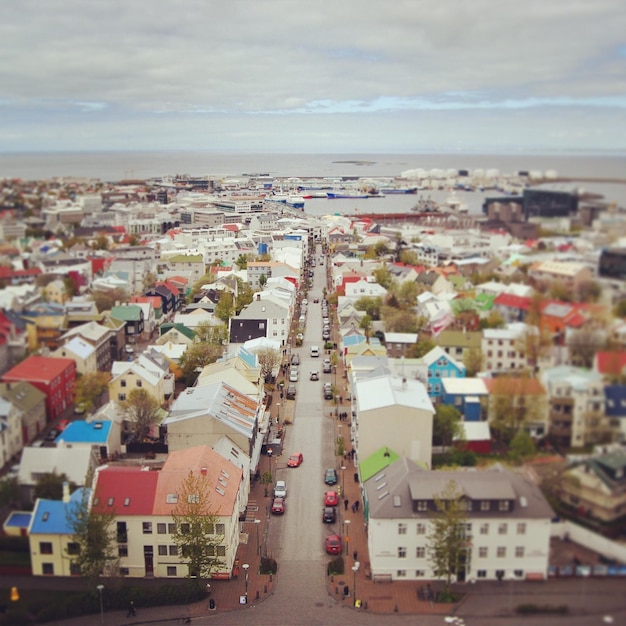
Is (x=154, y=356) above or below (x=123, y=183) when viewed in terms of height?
below

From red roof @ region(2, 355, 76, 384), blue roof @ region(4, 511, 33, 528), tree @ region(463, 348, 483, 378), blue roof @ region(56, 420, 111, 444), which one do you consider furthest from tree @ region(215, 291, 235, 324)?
tree @ region(463, 348, 483, 378)

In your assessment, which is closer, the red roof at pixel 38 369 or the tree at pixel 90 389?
the red roof at pixel 38 369

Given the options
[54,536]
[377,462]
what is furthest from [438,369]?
[54,536]

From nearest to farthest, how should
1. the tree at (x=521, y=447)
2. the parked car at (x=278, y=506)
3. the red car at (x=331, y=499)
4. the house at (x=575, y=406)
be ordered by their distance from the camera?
the house at (x=575, y=406) < the tree at (x=521, y=447) < the parked car at (x=278, y=506) < the red car at (x=331, y=499)

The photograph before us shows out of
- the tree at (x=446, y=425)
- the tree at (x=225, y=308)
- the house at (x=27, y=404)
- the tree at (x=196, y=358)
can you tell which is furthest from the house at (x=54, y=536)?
the tree at (x=225, y=308)

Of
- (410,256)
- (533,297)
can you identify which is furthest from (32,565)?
(410,256)

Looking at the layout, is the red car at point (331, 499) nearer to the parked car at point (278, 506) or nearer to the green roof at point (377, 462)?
the parked car at point (278, 506)

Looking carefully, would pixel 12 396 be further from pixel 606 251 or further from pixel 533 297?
pixel 606 251
